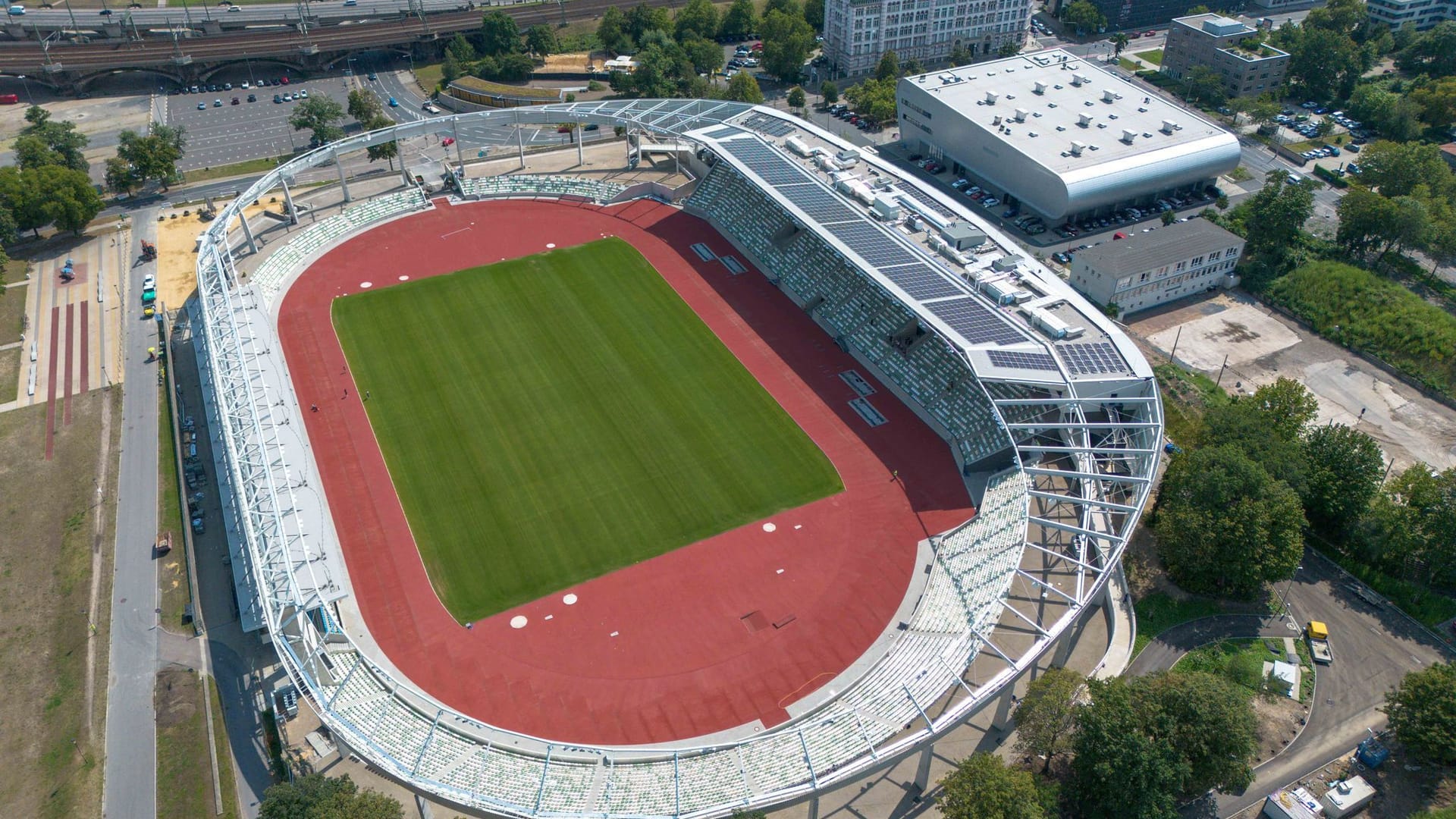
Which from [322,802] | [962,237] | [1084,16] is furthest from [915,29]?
[322,802]

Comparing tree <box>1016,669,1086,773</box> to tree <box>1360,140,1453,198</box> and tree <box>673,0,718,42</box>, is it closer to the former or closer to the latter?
tree <box>1360,140,1453,198</box>

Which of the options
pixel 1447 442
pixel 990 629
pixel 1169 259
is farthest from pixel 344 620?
pixel 1447 442

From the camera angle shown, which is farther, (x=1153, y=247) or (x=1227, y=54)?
(x=1227, y=54)

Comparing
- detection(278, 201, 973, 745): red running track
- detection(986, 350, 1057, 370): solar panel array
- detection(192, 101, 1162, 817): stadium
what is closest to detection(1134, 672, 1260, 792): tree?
detection(192, 101, 1162, 817): stadium

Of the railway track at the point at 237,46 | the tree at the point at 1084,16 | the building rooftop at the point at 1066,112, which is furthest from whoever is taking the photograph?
the tree at the point at 1084,16

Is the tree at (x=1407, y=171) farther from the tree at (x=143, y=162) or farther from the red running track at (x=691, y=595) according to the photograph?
the tree at (x=143, y=162)

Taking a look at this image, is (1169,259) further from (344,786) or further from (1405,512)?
(344,786)

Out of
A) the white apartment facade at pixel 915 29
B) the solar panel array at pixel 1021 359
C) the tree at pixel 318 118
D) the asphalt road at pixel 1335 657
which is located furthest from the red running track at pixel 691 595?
the white apartment facade at pixel 915 29

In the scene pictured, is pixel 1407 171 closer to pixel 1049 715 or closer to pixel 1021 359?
pixel 1021 359
